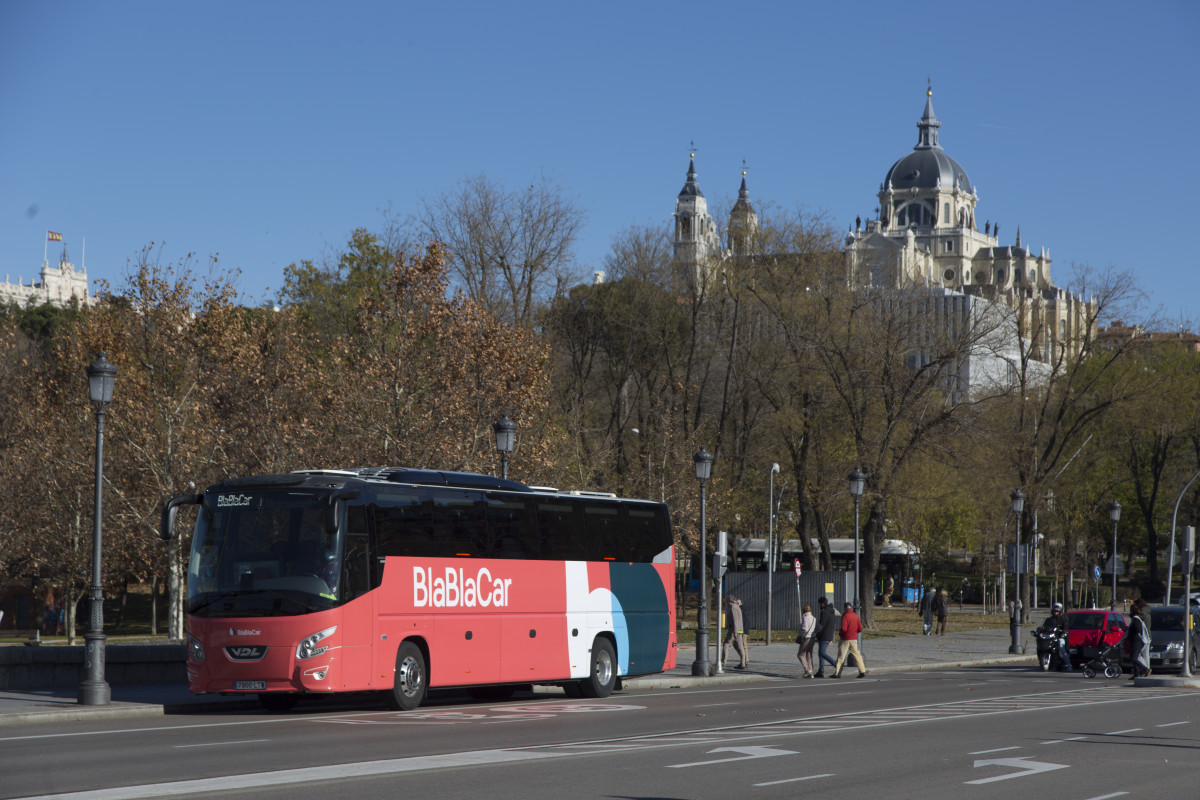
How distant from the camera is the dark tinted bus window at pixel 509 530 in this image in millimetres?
21312

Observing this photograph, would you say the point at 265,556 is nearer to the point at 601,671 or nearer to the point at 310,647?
the point at 310,647

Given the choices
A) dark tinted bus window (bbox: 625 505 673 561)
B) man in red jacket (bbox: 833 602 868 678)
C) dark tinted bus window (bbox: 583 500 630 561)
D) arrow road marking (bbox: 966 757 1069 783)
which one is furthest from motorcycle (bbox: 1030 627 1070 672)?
arrow road marking (bbox: 966 757 1069 783)

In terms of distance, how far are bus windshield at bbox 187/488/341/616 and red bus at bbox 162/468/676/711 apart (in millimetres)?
20

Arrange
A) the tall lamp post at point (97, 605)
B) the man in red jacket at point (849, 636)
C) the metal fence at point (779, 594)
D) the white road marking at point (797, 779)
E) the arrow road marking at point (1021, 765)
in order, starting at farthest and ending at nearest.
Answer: the metal fence at point (779, 594)
the man in red jacket at point (849, 636)
the tall lamp post at point (97, 605)
the arrow road marking at point (1021, 765)
the white road marking at point (797, 779)

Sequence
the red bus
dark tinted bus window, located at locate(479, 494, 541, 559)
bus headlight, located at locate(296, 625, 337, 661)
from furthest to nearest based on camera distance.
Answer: dark tinted bus window, located at locate(479, 494, 541, 559) < the red bus < bus headlight, located at locate(296, 625, 337, 661)

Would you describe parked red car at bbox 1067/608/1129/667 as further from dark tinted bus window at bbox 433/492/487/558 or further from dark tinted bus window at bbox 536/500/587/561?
dark tinted bus window at bbox 433/492/487/558

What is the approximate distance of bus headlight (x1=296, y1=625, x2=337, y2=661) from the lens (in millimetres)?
18219

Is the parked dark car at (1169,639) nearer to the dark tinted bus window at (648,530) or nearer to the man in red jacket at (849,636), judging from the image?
the man in red jacket at (849,636)

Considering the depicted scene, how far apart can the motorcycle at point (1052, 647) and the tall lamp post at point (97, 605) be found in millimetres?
22550

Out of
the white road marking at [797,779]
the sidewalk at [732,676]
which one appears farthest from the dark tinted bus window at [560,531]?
the white road marking at [797,779]

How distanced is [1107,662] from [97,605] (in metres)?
22.1

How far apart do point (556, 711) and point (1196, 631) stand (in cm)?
1980

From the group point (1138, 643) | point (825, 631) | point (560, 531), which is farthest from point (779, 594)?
point (560, 531)

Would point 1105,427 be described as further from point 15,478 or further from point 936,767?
point 936,767
